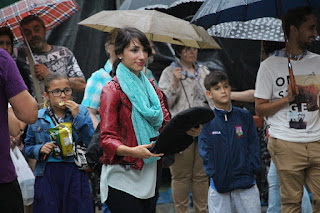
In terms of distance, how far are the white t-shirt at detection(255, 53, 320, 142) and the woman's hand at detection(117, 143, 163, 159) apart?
1.86 meters

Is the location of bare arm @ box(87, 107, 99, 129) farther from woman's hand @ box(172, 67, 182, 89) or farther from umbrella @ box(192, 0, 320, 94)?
umbrella @ box(192, 0, 320, 94)

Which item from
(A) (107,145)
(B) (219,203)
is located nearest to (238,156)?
(B) (219,203)

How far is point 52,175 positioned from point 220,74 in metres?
1.98

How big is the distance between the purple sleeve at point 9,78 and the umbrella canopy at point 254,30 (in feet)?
10.7

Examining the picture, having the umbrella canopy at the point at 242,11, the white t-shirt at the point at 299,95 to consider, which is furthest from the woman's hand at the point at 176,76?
the white t-shirt at the point at 299,95

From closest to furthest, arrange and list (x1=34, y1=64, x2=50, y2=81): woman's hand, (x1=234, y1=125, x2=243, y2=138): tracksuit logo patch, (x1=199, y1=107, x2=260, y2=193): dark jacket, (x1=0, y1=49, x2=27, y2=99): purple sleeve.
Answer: (x1=0, y1=49, x2=27, y2=99): purple sleeve, (x1=199, y1=107, x2=260, y2=193): dark jacket, (x1=234, y1=125, x2=243, y2=138): tracksuit logo patch, (x1=34, y1=64, x2=50, y2=81): woman's hand

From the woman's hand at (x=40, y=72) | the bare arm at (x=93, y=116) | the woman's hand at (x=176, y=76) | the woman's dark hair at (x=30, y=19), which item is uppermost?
the woman's dark hair at (x=30, y=19)

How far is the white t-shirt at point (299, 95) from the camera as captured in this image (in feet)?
17.5

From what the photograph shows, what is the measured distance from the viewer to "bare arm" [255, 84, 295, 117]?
17.2 ft

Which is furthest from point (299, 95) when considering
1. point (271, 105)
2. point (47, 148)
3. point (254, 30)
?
point (47, 148)

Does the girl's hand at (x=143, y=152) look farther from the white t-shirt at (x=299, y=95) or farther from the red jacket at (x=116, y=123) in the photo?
the white t-shirt at (x=299, y=95)

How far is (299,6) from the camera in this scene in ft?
18.5

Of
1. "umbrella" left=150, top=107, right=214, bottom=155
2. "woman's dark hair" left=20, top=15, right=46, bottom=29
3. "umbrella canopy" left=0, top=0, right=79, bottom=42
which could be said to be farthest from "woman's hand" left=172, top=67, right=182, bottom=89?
"umbrella" left=150, top=107, right=214, bottom=155

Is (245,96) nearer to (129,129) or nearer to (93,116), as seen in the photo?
(93,116)
